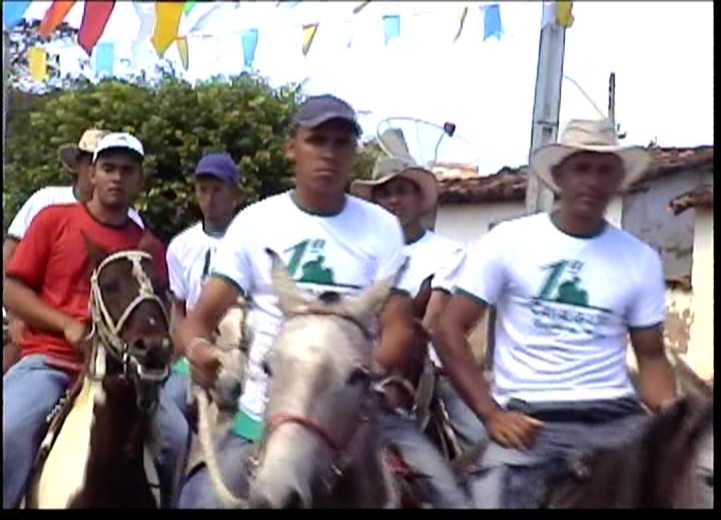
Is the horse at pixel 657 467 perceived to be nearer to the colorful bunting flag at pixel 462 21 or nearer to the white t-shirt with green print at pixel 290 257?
the white t-shirt with green print at pixel 290 257

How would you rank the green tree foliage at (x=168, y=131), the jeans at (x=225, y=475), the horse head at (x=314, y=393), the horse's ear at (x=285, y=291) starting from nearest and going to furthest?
the horse head at (x=314, y=393)
the horse's ear at (x=285, y=291)
the jeans at (x=225, y=475)
the green tree foliage at (x=168, y=131)

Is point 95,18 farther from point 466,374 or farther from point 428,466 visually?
point 428,466

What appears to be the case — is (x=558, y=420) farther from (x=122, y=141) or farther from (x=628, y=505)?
(x=122, y=141)

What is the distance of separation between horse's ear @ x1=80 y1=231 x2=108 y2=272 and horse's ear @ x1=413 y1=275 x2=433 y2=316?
3.68 ft

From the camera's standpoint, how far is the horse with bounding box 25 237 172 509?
488cm

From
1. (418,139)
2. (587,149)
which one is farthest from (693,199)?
(587,149)

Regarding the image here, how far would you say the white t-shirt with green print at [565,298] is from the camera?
14.0 feet

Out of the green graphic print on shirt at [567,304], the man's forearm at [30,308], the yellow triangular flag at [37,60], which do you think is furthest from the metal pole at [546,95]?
the yellow triangular flag at [37,60]

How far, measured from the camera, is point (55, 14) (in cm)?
474

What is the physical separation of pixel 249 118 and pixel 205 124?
437mm

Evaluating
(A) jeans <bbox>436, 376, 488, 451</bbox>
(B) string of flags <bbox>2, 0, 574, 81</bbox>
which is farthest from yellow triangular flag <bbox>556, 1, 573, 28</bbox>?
(A) jeans <bbox>436, 376, 488, 451</bbox>

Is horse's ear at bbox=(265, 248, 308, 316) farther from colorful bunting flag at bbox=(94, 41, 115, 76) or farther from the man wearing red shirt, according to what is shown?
colorful bunting flag at bbox=(94, 41, 115, 76)

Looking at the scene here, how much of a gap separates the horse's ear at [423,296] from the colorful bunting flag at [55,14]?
1.49m

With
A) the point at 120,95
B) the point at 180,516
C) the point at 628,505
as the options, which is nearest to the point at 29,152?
the point at 120,95
